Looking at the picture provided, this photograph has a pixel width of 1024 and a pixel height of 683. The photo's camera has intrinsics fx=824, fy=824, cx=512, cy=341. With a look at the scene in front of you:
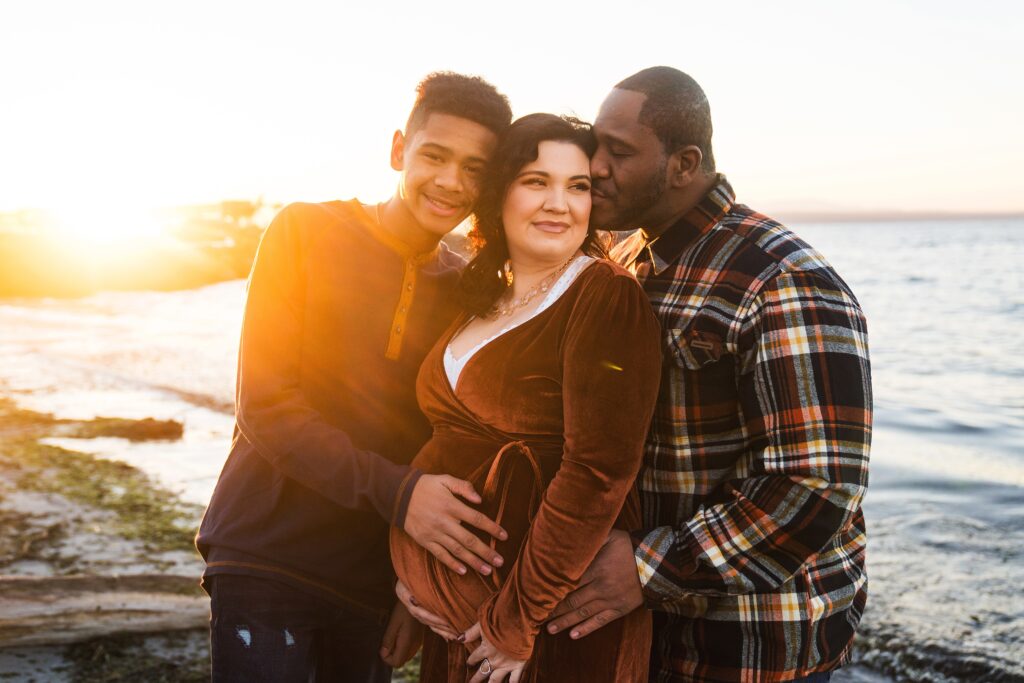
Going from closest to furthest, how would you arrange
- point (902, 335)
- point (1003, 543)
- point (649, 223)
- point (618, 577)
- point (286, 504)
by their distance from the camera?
point (618, 577) < point (649, 223) < point (286, 504) < point (1003, 543) < point (902, 335)

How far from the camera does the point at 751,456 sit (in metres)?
2.12

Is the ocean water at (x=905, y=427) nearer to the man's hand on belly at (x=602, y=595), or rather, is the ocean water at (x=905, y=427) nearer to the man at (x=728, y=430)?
the man at (x=728, y=430)

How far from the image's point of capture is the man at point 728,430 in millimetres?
1956

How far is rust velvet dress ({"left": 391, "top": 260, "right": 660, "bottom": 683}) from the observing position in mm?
1923

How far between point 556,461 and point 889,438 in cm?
1006

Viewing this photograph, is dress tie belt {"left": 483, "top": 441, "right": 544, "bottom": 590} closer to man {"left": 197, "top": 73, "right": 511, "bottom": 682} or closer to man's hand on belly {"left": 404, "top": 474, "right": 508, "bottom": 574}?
man's hand on belly {"left": 404, "top": 474, "right": 508, "bottom": 574}

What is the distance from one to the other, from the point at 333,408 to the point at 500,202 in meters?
0.84

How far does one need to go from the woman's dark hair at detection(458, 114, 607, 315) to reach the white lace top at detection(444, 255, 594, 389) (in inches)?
7.1

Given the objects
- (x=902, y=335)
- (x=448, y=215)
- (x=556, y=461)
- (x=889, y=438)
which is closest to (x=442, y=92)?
(x=448, y=215)

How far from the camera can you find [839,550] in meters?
2.19

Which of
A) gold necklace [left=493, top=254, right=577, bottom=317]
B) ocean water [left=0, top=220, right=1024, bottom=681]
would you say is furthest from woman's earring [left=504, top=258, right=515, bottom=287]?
ocean water [left=0, top=220, right=1024, bottom=681]

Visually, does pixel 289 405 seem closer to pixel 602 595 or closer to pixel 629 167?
pixel 602 595

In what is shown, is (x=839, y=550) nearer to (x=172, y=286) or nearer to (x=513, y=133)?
(x=513, y=133)

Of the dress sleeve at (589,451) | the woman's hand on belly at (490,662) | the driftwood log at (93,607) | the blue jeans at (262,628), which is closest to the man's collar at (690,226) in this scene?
the dress sleeve at (589,451)
